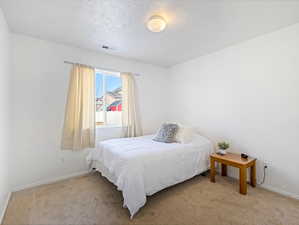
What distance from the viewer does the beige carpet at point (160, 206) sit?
1667 mm

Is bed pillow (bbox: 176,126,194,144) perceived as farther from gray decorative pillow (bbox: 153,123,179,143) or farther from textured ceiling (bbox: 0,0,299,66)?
textured ceiling (bbox: 0,0,299,66)

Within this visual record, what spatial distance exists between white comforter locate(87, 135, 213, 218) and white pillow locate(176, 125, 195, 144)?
0.40 ft

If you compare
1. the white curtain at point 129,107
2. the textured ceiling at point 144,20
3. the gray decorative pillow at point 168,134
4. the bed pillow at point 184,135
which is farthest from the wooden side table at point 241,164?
the textured ceiling at point 144,20

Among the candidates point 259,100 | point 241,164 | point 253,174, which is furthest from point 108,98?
point 253,174

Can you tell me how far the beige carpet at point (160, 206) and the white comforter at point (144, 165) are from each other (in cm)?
20

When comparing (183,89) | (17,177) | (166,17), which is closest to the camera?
(166,17)

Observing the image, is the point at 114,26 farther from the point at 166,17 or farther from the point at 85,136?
the point at 85,136


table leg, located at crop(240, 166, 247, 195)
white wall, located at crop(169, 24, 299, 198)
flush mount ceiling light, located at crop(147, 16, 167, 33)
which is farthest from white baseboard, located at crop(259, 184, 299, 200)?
flush mount ceiling light, located at crop(147, 16, 167, 33)

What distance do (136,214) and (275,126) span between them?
239 centimetres

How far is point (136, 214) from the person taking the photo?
1.77 meters

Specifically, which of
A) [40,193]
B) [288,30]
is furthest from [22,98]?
[288,30]

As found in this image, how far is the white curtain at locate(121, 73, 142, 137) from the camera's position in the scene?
3.42 m

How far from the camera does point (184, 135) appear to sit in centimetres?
279

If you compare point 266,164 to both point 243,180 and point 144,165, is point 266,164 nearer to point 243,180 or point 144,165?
point 243,180
